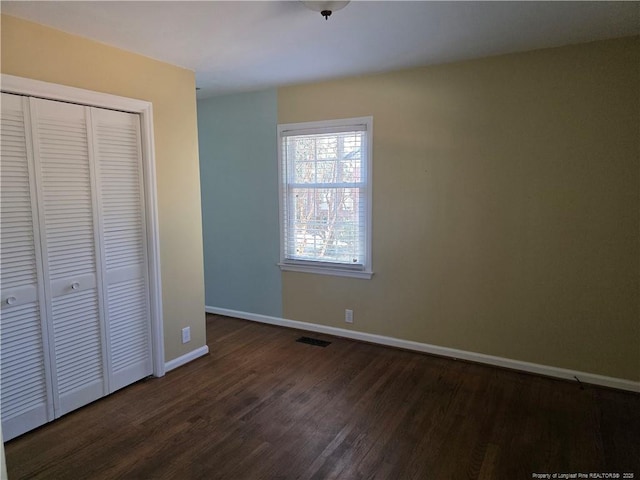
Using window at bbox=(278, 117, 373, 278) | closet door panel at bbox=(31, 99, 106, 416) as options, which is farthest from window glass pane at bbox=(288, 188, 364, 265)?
closet door panel at bbox=(31, 99, 106, 416)

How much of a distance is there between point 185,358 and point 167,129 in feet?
5.99

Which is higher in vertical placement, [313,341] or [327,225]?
[327,225]

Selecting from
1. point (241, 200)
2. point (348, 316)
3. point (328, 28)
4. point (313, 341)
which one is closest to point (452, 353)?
point (348, 316)

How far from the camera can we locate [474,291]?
331 cm

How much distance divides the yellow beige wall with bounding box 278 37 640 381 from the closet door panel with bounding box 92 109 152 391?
67.3 inches

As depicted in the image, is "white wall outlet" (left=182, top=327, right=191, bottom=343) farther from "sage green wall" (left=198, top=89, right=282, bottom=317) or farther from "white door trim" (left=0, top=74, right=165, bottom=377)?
"sage green wall" (left=198, top=89, right=282, bottom=317)

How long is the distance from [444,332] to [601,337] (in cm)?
110

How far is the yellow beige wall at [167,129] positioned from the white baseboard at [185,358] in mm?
46

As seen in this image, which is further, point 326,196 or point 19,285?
point 326,196

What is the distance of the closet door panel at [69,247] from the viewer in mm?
2432

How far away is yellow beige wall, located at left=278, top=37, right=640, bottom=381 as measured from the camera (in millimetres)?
2797

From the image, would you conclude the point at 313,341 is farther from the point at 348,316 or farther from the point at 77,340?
the point at 77,340

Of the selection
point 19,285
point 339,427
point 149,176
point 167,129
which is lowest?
point 339,427

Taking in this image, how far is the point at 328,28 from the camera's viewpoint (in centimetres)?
246
